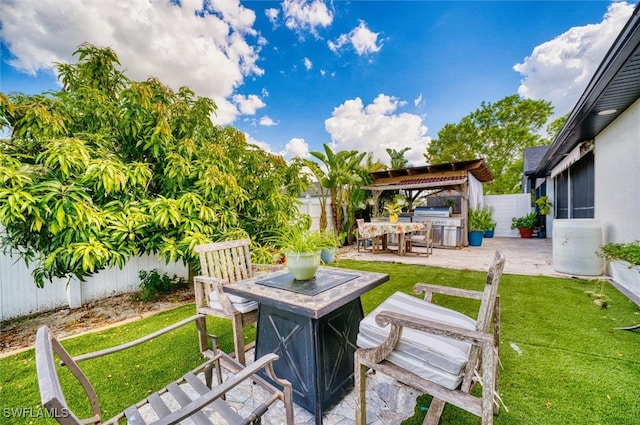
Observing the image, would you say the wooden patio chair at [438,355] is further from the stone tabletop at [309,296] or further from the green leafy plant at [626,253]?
the green leafy plant at [626,253]

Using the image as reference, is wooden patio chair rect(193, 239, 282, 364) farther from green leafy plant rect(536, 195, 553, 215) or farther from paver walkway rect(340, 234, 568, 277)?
green leafy plant rect(536, 195, 553, 215)

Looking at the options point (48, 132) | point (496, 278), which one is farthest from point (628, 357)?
point (48, 132)

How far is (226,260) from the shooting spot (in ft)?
9.30

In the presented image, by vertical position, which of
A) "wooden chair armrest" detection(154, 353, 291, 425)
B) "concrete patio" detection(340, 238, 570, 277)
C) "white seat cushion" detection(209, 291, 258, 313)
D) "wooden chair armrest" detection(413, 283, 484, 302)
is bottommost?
"concrete patio" detection(340, 238, 570, 277)

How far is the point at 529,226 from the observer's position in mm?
10742

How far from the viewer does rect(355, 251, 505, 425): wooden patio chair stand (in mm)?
1227

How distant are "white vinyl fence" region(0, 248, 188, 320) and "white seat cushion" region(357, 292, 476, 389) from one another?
14.4 feet

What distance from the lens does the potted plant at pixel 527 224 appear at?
10.7 meters

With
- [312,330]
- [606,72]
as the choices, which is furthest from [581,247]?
[312,330]

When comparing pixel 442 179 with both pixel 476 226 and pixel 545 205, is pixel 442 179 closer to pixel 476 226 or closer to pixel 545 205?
pixel 476 226

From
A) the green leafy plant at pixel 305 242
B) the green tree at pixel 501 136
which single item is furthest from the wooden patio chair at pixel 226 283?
the green tree at pixel 501 136

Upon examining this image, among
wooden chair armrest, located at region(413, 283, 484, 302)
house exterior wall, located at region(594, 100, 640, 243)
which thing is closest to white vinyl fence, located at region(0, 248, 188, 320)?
wooden chair armrest, located at region(413, 283, 484, 302)

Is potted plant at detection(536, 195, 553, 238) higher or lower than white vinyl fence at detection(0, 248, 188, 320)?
higher

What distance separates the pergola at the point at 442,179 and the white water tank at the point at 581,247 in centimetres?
389
